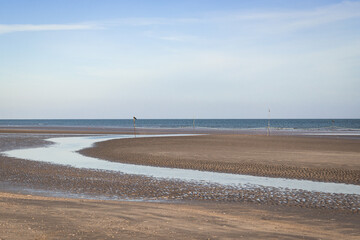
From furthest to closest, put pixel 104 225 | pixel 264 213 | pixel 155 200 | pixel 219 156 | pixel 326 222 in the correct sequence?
pixel 219 156 < pixel 155 200 < pixel 264 213 < pixel 326 222 < pixel 104 225

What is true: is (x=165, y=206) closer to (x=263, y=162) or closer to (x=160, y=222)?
(x=160, y=222)

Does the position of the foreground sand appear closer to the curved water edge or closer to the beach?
the beach

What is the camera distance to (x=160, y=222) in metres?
8.57

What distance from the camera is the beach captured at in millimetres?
7832

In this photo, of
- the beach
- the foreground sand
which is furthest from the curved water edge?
the foreground sand

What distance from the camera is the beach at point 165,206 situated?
783 centimetres

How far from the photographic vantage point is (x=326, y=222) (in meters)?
9.62

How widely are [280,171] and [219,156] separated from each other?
23.8ft

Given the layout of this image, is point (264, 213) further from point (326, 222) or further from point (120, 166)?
point (120, 166)

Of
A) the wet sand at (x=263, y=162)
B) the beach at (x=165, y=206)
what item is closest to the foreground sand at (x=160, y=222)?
the beach at (x=165, y=206)

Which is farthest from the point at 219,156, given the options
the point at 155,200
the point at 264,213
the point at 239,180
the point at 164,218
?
the point at 164,218

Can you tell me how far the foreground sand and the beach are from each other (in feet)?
0.06

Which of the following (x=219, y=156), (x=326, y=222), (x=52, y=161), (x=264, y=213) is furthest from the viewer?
(x=219, y=156)

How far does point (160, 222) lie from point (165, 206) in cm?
252
